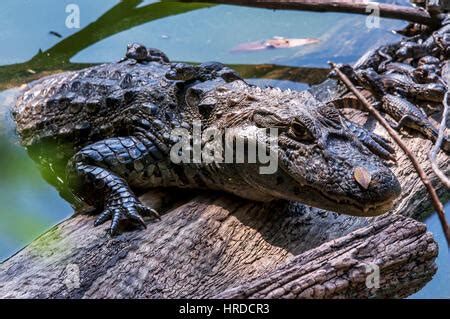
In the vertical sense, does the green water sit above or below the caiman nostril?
above

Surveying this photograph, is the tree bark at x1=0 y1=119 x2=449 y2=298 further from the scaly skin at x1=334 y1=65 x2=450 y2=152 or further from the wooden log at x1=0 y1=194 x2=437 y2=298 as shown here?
the scaly skin at x1=334 y1=65 x2=450 y2=152

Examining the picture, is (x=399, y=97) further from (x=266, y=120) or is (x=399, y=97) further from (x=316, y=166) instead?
(x=316, y=166)

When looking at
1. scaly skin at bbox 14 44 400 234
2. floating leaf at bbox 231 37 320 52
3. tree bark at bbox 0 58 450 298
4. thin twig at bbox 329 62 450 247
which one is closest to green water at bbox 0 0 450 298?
floating leaf at bbox 231 37 320 52

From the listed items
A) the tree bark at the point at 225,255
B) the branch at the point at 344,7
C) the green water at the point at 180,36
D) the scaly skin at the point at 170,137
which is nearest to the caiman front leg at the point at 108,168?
the scaly skin at the point at 170,137

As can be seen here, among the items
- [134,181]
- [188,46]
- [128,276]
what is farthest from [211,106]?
[188,46]

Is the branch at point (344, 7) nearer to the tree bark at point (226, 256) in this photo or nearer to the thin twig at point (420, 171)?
the tree bark at point (226, 256)

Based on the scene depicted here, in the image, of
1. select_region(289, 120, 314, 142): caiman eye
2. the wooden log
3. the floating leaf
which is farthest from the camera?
the floating leaf
